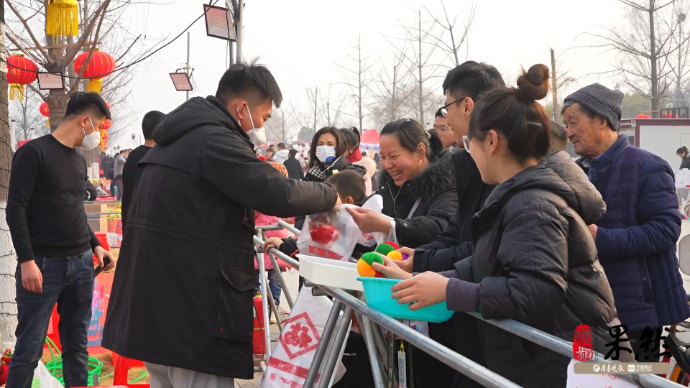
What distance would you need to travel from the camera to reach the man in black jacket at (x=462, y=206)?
8.13 ft

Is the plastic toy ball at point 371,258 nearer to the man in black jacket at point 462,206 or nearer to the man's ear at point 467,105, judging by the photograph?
the man in black jacket at point 462,206

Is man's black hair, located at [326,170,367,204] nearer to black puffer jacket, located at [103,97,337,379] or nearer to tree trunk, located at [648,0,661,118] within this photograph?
black puffer jacket, located at [103,97,337,379]

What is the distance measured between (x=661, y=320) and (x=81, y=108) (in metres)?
3.68

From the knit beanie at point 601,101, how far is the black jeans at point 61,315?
10.4ft

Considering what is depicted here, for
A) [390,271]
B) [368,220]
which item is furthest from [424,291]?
[368,220]

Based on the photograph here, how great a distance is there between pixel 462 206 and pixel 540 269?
102cm

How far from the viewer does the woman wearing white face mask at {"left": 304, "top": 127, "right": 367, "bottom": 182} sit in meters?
5.48

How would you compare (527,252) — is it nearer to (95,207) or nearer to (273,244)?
(273,244)

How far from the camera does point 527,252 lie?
70.1 inches

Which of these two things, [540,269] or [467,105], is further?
[467,105]

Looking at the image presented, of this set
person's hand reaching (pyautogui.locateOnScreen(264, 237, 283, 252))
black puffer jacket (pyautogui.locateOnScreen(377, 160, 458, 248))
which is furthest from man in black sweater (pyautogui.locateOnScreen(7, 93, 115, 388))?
black puffer jacket (pyautogui.locateOnScreen(377, 160, 458, 248))

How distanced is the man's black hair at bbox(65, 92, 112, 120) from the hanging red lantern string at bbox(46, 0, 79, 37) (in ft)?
13.0

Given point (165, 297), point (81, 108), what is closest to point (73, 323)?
point (81, 108)

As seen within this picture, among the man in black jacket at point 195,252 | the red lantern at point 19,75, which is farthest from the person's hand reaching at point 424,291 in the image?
the red lantern at point 19,75
